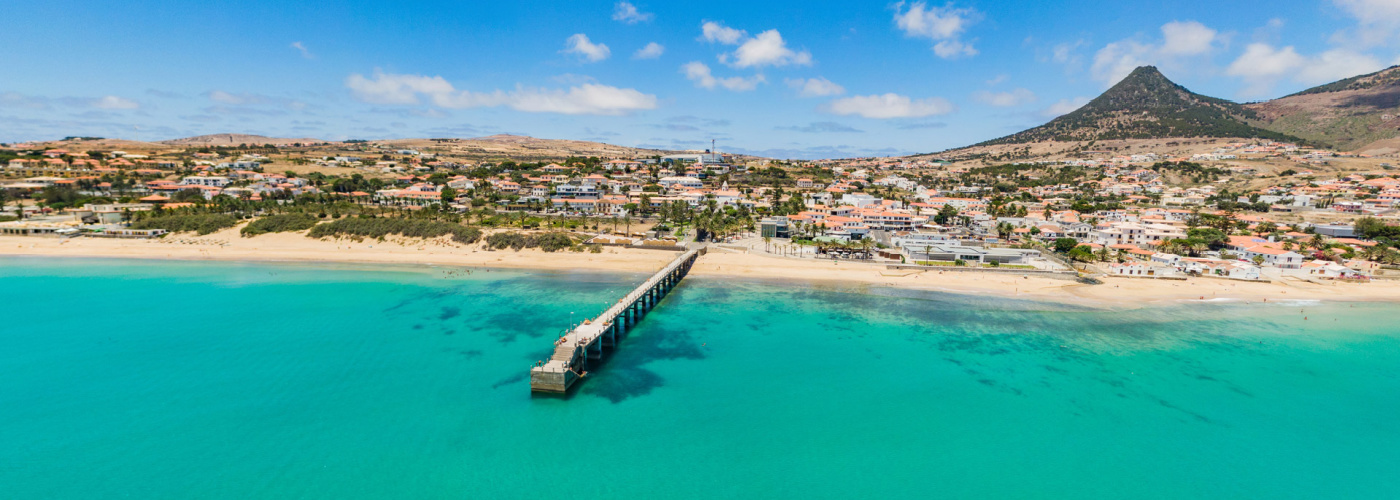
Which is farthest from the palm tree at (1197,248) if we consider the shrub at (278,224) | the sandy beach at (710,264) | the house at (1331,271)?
the shrub at (278,224)

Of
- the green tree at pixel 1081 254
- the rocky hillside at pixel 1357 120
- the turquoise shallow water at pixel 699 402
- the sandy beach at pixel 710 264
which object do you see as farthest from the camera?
the rocky hillside at pixel 1357 120

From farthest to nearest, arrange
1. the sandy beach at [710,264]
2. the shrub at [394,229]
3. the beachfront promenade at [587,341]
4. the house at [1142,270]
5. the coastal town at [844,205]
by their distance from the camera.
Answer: the shrub at [394,229] → the coastal town at [844,205] → the house at [1142,270] → the sandy beach at [710,264] → the beachfront promenade at [587,341]

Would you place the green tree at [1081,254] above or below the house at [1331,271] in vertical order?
above

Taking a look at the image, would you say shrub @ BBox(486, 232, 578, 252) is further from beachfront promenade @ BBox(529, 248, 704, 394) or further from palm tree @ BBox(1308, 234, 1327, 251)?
palm tree @ BBox(1308, 234, 1327, 251)

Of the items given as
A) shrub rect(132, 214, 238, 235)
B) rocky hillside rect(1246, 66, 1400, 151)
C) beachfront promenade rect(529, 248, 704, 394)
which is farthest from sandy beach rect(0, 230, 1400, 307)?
rocky hillside rect(1246, 66, 1400, 151)

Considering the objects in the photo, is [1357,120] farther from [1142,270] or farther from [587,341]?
[587,341]

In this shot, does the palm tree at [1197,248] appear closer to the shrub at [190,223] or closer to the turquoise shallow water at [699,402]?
the turquoise shallow water at [699,402]
